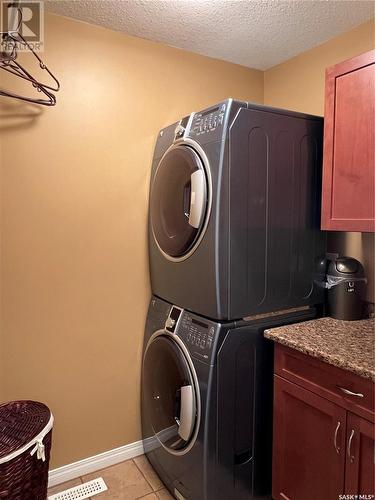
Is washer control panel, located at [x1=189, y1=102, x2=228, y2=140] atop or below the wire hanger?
below

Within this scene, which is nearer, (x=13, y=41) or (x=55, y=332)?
(x=13, y=41)

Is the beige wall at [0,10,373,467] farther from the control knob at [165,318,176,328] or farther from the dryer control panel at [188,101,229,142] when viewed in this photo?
the dryer control panel at [188,101,229,142]

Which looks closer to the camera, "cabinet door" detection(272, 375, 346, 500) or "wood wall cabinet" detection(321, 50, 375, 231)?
"cabinet door" detection(272, 375, 346, 500)

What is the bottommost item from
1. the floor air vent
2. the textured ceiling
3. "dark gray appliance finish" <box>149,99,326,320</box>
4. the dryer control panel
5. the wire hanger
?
the floor air vent

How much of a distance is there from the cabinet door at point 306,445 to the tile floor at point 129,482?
628 mm

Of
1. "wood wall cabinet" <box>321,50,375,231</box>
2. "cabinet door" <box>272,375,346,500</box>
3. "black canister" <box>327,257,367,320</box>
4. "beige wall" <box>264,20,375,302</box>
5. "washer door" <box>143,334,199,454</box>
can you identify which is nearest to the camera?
"cabinet door" <box>272,375,346,500</box>

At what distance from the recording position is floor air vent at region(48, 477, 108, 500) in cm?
175

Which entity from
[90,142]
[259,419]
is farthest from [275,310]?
[90,142]

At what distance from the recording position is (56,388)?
1.84m

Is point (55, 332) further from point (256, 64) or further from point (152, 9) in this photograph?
point (256, 64)

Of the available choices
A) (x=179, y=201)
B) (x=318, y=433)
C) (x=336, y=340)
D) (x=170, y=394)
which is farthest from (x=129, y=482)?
(x=179, y=201)

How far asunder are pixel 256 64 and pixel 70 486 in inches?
107

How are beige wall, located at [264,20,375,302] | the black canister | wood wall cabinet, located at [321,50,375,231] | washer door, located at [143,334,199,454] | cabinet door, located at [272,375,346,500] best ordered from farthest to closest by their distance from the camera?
beige wall, located at [264,20,375,302], the black canister, washer door, located at [143,334,199,454], wood wall cabinet, located at [321,50,375,231], cabinet door, located at [272,375,346,500]

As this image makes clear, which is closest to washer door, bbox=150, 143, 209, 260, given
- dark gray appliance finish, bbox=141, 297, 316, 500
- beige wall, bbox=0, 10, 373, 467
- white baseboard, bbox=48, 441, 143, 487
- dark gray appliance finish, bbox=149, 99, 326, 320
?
dark gray appliance finish, bbox=149, 99, 326, 320
